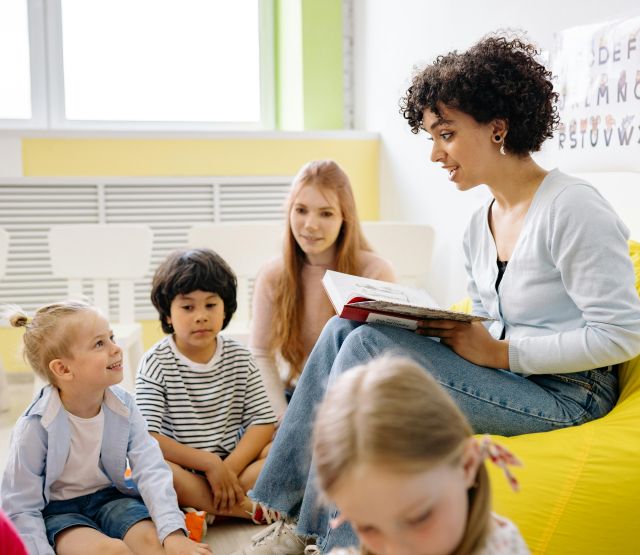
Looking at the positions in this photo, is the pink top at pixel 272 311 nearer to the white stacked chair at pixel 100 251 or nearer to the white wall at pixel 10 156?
the white stacked chair at pixel 100 251

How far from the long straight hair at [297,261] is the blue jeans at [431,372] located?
61 cm

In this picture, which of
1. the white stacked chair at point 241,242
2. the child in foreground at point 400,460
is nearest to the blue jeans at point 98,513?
the child in foreground at point 400,460

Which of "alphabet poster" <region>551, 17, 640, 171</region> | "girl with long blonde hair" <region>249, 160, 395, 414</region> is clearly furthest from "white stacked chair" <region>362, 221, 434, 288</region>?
"alphabet poster" <region>551, 17, 640, 171</region>

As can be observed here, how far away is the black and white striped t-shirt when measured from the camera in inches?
76.0

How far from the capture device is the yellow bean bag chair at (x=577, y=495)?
1310mm

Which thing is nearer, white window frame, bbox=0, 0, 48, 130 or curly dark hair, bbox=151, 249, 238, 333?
curly dark hair, bbox=151, 249, 238, 333

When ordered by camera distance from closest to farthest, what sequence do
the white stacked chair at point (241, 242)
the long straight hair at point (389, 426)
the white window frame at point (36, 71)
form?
1. the long straight hair at point (389, 426)
2. the white stacked chair at point (241, 242)
3. the white window frame at point (36, 71)

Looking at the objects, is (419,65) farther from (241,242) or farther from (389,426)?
(389,426)

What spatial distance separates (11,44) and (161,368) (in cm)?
239

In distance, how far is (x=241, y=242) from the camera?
2.86 metres

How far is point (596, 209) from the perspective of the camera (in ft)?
4.58

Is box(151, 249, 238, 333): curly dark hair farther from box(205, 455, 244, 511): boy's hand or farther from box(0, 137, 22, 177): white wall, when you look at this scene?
box(0, 137, 22, 177): white wall

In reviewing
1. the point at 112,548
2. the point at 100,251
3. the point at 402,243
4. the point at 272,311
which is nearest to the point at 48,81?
the point at 100,251

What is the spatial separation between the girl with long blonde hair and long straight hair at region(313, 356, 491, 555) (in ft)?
4.35
